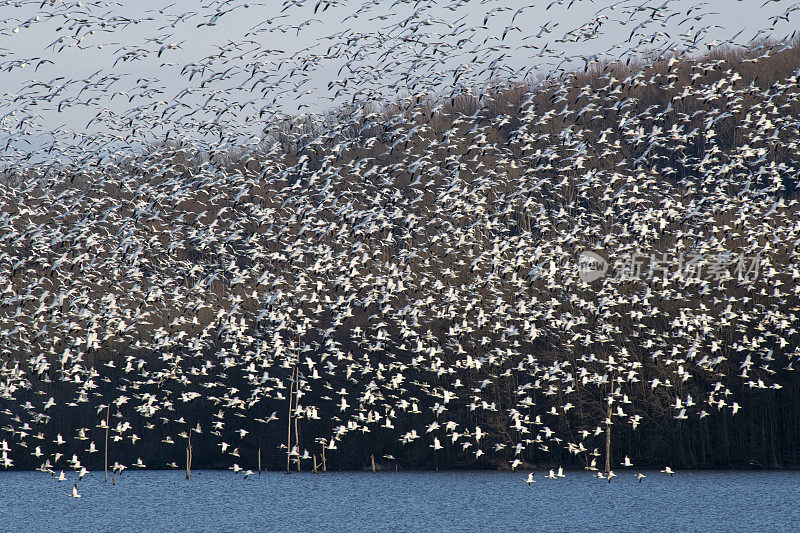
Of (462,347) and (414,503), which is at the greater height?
(462,347)

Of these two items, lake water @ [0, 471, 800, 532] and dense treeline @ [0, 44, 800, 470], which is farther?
dense treeline @ [0, 44, 800, 470]

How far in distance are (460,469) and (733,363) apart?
49.7 feet

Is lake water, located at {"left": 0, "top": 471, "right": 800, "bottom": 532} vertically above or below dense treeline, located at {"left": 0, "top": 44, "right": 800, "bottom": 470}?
below

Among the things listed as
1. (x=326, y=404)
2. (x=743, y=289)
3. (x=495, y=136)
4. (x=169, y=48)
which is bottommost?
(x=326, y=404)

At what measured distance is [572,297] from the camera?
A: 172ft

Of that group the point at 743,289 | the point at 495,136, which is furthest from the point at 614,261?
the point at 495,136

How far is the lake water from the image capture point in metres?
39.8

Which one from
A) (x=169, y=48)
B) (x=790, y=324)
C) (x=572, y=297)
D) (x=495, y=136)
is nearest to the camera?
(x=169, y=48)

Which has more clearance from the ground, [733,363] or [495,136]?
[495,136]

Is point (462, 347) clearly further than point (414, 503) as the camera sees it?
Yes

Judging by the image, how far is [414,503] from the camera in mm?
45156

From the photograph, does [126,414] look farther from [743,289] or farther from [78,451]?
[743,289]

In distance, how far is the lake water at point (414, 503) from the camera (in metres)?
39.8

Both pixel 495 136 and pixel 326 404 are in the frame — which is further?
pixel 495 136
